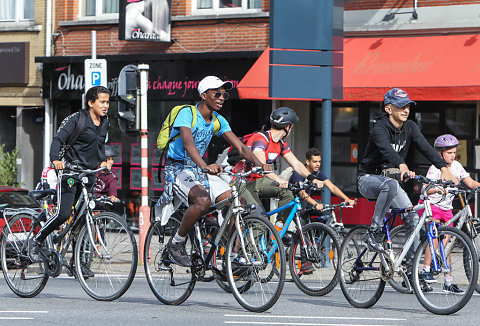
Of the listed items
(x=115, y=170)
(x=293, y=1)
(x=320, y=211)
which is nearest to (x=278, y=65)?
(x=293, y=1)

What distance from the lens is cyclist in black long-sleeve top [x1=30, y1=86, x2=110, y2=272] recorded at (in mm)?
9359

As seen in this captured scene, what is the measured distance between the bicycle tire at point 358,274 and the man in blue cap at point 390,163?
0.42ft

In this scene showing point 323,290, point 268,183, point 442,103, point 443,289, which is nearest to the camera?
point 443,289

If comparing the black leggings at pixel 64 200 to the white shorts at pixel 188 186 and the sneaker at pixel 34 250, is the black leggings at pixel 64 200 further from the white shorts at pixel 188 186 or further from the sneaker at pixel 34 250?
the white shorts at pixel 188 186

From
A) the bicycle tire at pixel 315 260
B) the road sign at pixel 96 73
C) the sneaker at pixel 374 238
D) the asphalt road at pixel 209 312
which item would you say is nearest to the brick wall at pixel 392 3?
the road sign at pixel 96 73

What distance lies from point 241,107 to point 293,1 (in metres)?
5.45

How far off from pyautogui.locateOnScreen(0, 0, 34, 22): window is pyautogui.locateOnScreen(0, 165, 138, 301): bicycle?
501 inches

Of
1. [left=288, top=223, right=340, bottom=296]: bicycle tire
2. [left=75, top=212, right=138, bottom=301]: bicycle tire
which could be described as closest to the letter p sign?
[left=288, top=223, right=340, bottom=296]: bicycle tire

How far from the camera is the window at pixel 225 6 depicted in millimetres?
19219

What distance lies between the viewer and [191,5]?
65.1 feet

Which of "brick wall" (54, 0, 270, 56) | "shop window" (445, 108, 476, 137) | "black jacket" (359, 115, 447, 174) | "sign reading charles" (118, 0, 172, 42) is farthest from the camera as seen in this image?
"sign reading charles" (118, 0, 172, 42)

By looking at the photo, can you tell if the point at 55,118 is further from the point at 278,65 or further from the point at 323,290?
the point at 323,290

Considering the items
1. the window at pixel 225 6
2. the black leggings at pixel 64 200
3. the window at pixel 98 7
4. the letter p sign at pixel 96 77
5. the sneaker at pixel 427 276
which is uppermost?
the window at pixel 98 7

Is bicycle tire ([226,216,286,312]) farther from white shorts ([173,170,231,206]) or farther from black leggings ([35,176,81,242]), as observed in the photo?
black leggings ([35,176,81,242])
